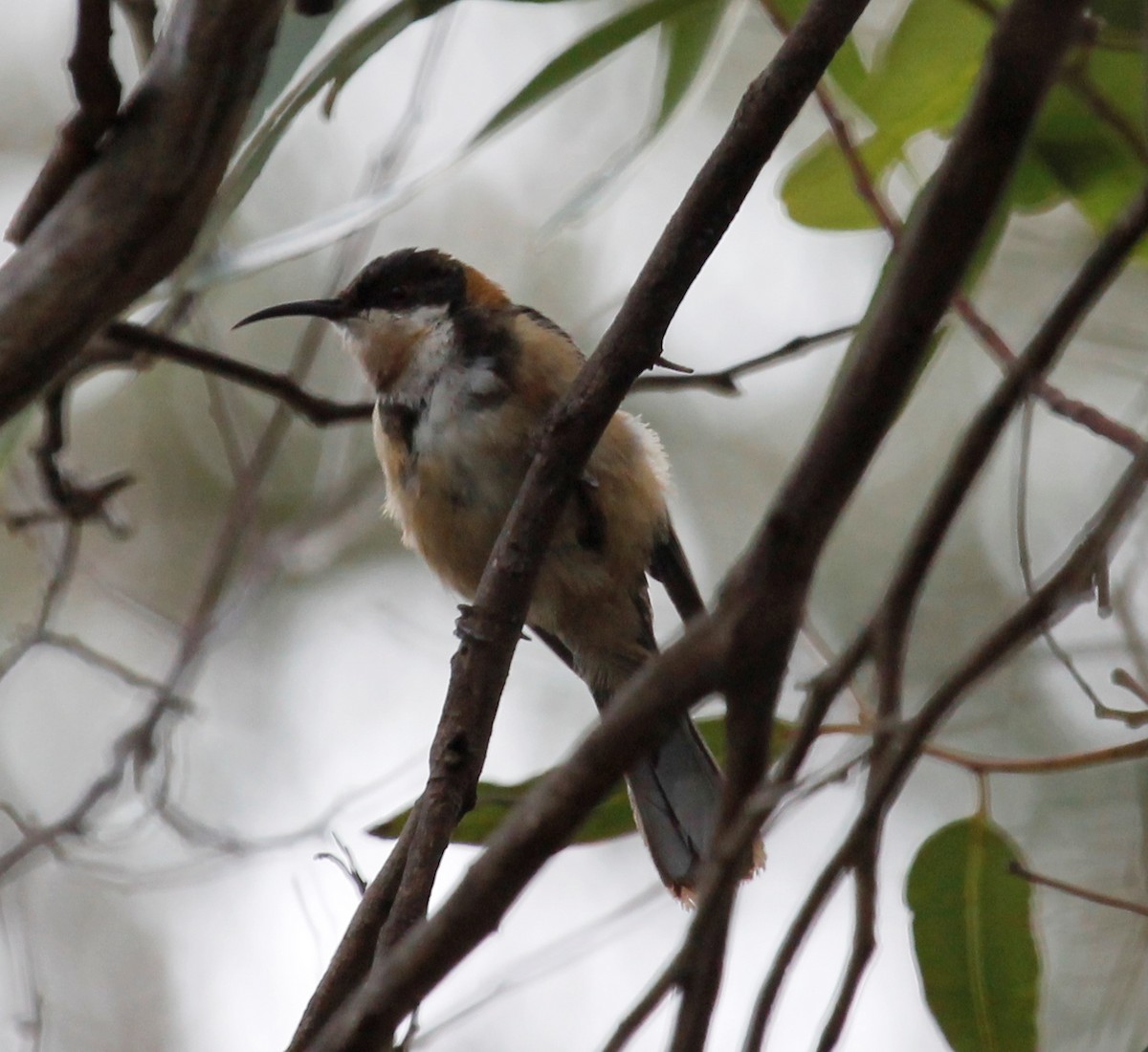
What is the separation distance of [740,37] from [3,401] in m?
6.31

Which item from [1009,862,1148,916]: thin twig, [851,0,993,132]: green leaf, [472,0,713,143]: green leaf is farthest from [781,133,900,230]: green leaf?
[1009,862,1148,916]: thin twig

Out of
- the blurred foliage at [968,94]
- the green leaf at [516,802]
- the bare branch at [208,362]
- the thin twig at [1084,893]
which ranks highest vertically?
the blurred foliage at [968,94]

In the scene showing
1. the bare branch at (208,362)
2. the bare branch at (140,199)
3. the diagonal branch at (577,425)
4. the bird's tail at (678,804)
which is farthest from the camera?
the bird's tail at (678,804)

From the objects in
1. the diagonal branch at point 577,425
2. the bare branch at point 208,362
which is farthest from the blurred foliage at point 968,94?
the bare branch at point 208,362

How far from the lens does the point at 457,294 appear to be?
467 centimetres

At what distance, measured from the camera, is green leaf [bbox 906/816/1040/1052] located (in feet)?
9.81

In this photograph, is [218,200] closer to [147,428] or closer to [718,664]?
[718,664]

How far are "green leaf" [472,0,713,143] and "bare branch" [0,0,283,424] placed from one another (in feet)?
3.31

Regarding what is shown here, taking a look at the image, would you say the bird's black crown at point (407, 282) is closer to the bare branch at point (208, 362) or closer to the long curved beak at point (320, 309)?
the long curved beak at point (320, 309)

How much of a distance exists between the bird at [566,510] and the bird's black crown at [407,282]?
0.08 m

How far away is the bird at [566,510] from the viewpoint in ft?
13.1

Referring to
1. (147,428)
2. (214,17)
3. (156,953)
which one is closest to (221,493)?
(147,428)

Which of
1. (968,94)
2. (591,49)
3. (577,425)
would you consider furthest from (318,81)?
(968,94)

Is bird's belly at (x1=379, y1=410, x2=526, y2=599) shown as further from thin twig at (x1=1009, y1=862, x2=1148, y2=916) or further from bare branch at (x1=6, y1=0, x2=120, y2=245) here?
bare branch at (x1=6, y1=0, x2=120, y2=245)
